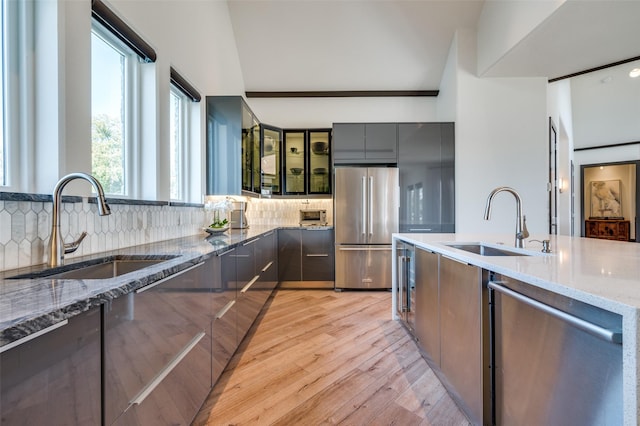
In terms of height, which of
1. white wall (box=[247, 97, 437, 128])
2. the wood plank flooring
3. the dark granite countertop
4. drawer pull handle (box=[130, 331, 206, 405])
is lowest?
the wood plank flooring

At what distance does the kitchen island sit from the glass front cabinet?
2.93m

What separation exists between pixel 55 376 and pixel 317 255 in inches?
136

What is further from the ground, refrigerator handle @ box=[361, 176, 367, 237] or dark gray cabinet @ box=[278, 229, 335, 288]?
refrigerator handle @ box=[361, 176, 367, 237]

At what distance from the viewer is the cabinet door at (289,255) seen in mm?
4020

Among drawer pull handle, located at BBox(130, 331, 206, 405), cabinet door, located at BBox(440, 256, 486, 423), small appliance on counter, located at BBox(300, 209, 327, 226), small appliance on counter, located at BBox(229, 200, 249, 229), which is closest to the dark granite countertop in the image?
drawer pull handle, located at BBox(130, 331, 206, 405)

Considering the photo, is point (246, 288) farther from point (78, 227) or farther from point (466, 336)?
point (466, 336)

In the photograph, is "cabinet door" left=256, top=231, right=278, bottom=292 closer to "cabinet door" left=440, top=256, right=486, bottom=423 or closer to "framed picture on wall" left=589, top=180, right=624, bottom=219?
"cabinet door" left=440, top=256, right=486, bottom=423

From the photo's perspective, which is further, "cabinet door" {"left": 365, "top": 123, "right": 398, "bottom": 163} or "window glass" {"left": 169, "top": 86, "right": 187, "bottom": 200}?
"cabinet door" {"left": 365, "top": 123, "right": 398, "bottom": 163}

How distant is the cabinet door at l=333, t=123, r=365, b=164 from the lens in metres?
4.01

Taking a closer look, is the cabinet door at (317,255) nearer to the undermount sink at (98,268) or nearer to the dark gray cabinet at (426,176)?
the dark gray cabinet at (426,176)

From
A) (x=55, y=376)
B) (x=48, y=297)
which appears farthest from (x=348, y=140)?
(x=55, y=376)

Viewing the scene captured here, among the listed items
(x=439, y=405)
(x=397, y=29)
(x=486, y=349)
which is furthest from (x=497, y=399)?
(x=397, y=29)

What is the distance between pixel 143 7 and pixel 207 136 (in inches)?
53.1

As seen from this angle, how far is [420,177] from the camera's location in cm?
395
